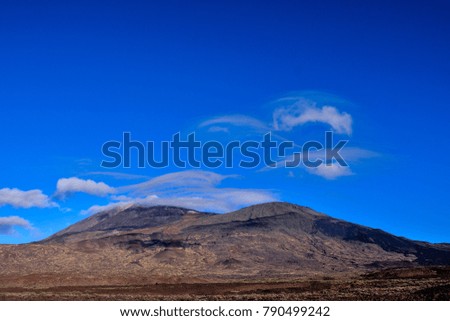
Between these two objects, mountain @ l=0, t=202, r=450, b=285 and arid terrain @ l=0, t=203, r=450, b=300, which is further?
mountain @ l=0, t=202, r=450, b=285

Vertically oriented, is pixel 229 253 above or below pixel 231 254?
above

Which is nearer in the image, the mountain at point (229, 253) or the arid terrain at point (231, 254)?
the arid terrain at point (231, 254)

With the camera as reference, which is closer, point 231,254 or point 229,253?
point 231,254

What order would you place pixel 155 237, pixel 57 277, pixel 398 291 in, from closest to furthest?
pixel 398 291 < pixel 57 277 < pixel 155 237
